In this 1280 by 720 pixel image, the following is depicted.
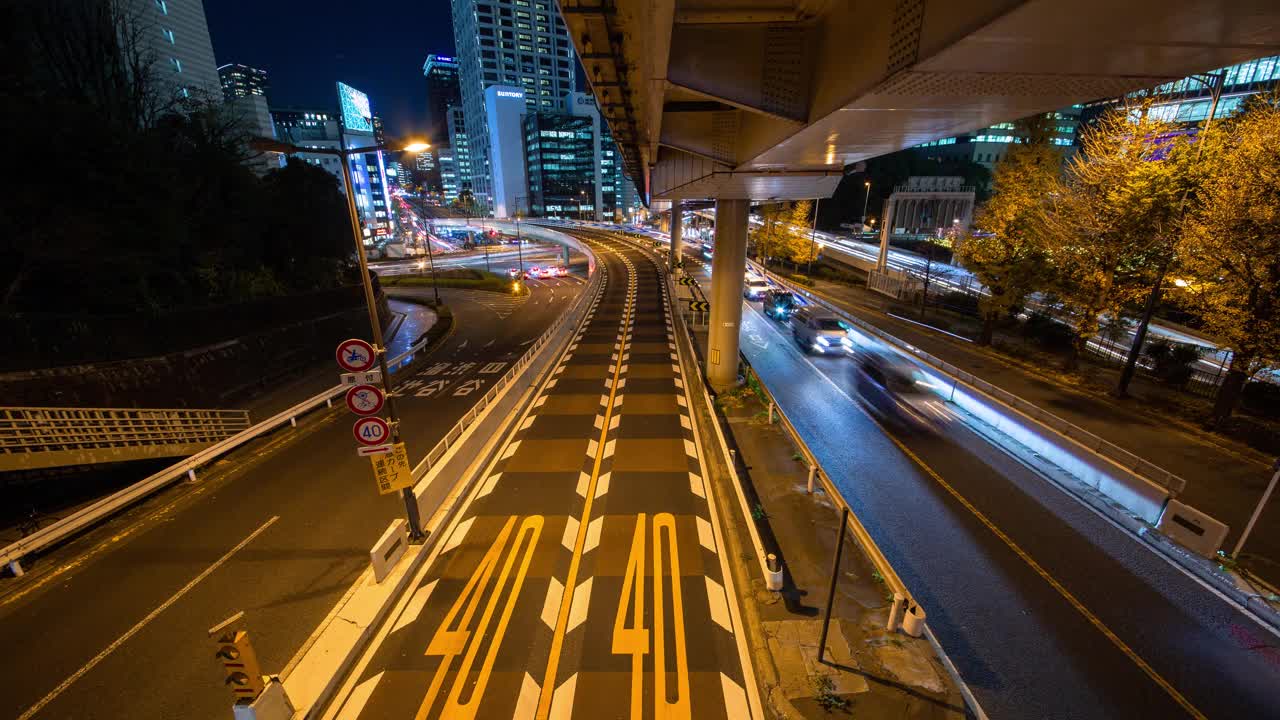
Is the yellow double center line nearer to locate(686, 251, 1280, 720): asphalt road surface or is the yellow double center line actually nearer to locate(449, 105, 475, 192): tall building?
locate(686, 251, 1280, 720): asphalt road surface

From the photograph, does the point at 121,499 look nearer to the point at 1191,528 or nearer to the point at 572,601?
the point at 572,601

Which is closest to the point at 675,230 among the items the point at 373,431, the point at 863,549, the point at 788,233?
the point at 788,233

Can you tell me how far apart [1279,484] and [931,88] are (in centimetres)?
1750

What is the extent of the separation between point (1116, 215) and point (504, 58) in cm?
15454

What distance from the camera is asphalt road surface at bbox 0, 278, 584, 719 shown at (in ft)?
21.2

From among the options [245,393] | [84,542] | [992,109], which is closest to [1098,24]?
[992,109]

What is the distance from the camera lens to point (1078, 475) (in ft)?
42.1

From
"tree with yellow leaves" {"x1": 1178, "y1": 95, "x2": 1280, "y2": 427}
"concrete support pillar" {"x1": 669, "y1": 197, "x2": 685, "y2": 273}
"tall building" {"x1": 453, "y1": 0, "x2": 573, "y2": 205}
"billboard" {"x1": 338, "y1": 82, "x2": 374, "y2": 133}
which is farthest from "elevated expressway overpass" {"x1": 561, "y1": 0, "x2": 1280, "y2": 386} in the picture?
"tall building" {"x1": 453, "y1": 0, "x2": 573, "y2": 205}

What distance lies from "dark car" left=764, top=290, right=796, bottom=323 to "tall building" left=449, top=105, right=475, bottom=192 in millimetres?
164392

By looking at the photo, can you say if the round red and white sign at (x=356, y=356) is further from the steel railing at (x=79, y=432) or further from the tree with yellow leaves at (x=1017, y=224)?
the tree with yellow leaves at (x=1017, y=224)

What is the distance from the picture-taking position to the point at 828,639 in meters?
6.89

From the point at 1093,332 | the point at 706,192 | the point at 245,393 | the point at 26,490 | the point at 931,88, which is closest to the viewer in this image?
the point at 931,88

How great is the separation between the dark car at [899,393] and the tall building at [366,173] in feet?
325

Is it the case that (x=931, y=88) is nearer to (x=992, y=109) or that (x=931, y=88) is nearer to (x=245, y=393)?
(x=992, y=109)
